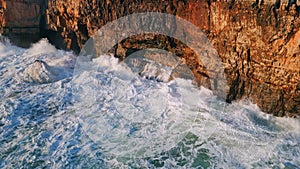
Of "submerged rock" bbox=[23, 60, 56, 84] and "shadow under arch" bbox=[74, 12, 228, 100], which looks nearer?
"shadow under arch" bbox=[74, 12, 228, 100]

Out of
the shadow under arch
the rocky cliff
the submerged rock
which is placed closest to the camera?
the rocky cliff

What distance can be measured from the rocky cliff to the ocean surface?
1.97ft

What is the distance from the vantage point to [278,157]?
22.9ft

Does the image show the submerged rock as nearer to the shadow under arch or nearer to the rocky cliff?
the shadow under arch

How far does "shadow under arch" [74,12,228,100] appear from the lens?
30.5 feet

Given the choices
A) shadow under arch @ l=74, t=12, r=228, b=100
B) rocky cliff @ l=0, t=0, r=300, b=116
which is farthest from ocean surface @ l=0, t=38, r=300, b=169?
shadow under arch @ l=74, t=12, r=228, b=100

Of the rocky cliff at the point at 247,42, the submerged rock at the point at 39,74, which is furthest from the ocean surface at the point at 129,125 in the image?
the rocky cliff at the point at 247,42

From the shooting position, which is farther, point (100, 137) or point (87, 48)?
point (87, 48)

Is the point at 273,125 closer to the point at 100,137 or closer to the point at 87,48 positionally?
the point at 100,137

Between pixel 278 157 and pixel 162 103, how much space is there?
3993 millimetres

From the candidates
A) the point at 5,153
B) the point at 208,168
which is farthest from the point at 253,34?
the point at 5,153

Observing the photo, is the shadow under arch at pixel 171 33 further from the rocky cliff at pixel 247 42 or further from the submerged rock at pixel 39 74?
the submerged rock at pixel 39 74

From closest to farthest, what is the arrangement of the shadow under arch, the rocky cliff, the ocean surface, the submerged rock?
the ocean surface → the rocky cliff → the shadow under arch → the submerged rock

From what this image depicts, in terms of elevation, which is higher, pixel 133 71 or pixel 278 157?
pixel 133 71
